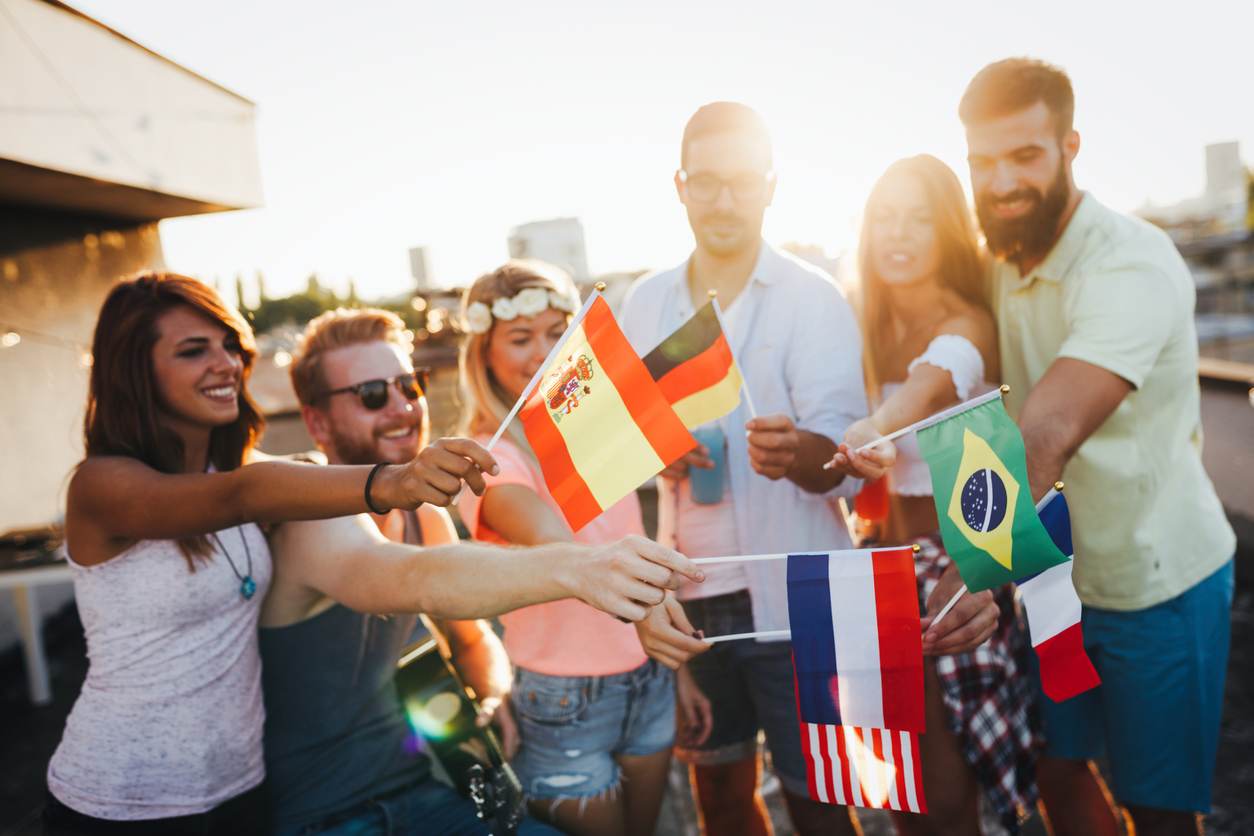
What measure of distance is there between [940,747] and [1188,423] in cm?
154

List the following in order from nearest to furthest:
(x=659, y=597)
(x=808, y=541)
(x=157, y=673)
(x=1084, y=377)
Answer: (x=659, y=597), (x=157, y=673), (x=1084, y=377), (x=808, y=541)

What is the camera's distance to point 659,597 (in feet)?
4.69

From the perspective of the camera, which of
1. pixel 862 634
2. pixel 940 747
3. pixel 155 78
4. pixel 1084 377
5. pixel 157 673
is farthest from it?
pixel 155 78

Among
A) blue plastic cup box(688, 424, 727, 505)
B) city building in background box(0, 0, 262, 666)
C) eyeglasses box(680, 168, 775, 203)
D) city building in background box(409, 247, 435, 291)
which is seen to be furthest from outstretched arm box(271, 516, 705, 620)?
city building in background box(409, 247, 435, 291)

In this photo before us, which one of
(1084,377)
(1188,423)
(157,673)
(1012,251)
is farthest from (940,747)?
(157,673)

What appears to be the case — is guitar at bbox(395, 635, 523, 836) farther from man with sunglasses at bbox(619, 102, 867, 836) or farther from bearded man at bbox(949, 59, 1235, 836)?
bearded man at bbox(949, 59, 1235, 836)

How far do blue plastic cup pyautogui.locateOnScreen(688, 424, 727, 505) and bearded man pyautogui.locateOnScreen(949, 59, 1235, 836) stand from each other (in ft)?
4.02

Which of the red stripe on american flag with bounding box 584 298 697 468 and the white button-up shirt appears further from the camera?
the white button-up shirt

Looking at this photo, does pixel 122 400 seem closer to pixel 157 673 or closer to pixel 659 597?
pixel 157 673

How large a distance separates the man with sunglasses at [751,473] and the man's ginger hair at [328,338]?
1183 millimetres

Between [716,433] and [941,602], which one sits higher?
[716,433]

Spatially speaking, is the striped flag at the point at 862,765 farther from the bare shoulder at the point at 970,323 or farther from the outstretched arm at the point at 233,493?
the bare shoulder at the point at 970,323

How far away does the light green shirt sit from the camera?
90.8 inches

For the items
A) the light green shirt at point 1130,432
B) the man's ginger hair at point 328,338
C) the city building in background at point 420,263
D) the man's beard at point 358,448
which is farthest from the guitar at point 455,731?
the city building in background at point 420,263
